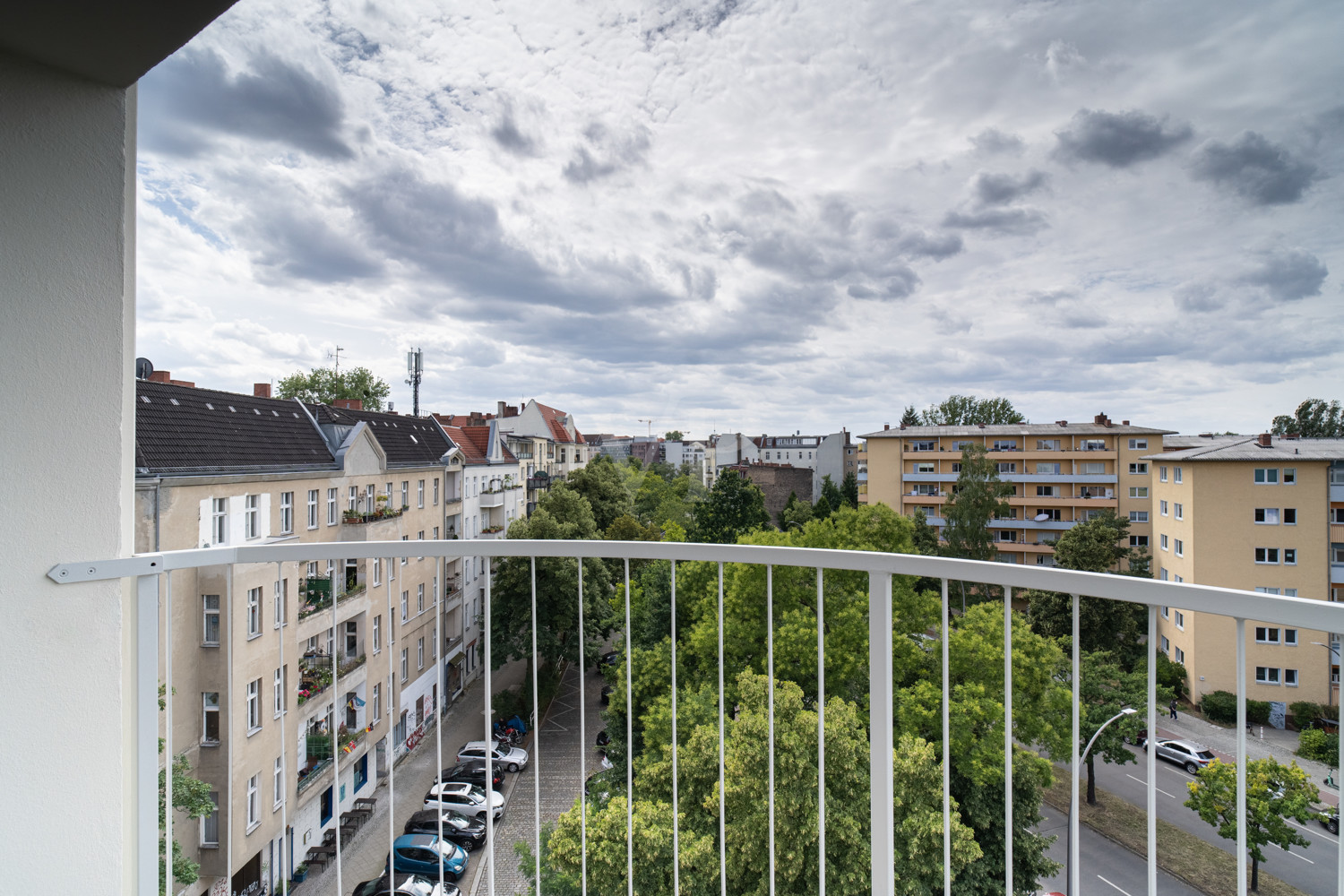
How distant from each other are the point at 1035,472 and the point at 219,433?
114 feet

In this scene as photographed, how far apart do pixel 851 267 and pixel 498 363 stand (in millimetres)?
22860

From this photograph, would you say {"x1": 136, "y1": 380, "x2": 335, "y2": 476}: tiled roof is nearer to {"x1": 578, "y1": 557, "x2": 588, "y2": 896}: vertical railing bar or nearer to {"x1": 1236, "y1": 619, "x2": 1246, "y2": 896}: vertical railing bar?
{"x1": 578, "y1": 557, "x2": 588, "y2": 896}: vertical railing bar

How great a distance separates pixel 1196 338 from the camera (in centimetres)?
3319

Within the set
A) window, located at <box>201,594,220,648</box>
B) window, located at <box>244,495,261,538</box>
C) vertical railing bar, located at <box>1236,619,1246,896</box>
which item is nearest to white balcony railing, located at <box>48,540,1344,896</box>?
vertical railing bar, located at <box>1236,619,1246,896</box>

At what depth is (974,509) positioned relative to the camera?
25812 millimetres

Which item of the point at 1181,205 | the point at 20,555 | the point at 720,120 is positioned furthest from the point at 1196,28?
the point at 20,555

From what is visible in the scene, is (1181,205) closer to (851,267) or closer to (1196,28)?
(851,267)

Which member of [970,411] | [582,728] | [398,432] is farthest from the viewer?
[970,411]

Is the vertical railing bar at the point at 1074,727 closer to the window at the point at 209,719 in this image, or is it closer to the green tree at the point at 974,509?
the window at the point at 209,719

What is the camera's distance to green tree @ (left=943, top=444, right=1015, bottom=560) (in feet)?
84.8

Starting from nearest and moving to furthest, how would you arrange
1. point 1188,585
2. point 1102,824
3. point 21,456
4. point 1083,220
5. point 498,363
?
point 1188,585 → point 21,456 → point 1102,824 → point 1083,220 → point 498,363

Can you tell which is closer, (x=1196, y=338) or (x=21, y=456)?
(x=21, y=456)

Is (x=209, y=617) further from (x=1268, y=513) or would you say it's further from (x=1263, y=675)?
(x=1268, y=513)

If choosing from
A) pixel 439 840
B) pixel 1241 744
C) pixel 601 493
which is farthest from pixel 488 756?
pixel 601 493
